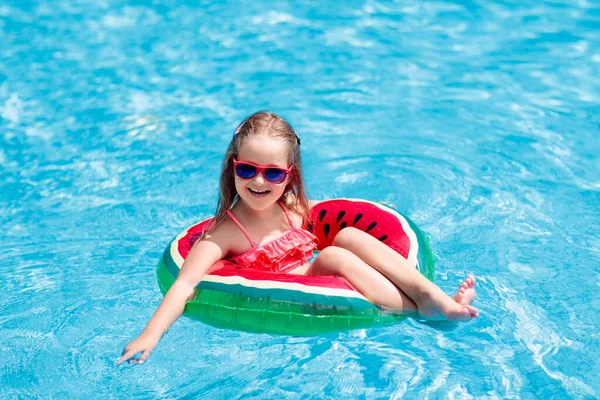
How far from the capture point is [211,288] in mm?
4180

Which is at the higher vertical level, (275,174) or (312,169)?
(275,174)

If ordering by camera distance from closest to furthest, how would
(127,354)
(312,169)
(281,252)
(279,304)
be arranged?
(127,354)
(279,304)
(281,252)
(312,169)

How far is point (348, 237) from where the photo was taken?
4469 mm

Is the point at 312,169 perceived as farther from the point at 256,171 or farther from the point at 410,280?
the point at 410,280

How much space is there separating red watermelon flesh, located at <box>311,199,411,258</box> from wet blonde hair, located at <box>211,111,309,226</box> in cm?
14

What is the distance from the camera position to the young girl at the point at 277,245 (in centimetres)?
416

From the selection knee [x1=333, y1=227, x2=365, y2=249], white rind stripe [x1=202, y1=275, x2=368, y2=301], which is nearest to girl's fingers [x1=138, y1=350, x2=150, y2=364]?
white rind stripe [x1=202, y1=275, x2=368, y2=301]

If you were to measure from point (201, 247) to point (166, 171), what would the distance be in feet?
7.05

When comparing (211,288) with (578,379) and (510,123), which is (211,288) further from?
(510,123)

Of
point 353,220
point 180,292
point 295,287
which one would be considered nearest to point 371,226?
point 353,220

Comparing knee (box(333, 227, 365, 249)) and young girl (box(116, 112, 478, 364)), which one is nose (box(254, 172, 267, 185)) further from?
knee (box(333, 227, 365, 249))

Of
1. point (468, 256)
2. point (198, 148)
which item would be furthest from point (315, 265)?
point (198, 148)

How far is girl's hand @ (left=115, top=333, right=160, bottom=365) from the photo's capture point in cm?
372

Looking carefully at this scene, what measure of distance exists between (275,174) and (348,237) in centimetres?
52
